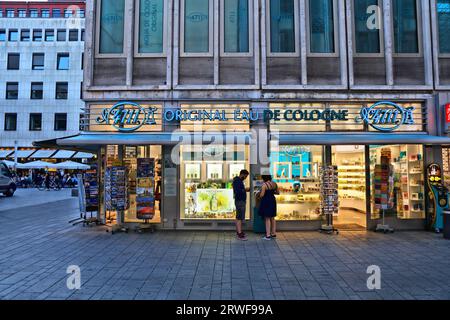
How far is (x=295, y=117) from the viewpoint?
10.4 meters

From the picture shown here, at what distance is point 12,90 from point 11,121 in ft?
12.3

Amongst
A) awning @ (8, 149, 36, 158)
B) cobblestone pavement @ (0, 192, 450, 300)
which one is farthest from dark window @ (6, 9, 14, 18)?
cobblestone pavement @ (0, 192, 450, 300)

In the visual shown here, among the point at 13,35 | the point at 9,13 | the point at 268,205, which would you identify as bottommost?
the point at 268,205

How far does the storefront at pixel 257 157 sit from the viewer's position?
33.4ft

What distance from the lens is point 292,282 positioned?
543cm

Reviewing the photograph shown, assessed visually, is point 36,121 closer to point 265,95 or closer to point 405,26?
point 265,95

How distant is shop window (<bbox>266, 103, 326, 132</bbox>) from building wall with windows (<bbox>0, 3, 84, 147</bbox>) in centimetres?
3398

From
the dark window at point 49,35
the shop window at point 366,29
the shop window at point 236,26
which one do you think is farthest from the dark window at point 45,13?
the shop window at point 366,29

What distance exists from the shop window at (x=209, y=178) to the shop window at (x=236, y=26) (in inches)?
132

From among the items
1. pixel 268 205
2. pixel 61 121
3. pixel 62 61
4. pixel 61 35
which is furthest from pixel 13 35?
pixel 268 205

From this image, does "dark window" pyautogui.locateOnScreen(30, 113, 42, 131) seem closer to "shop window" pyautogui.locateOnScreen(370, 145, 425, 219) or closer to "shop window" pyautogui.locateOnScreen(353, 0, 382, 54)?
"shop window" pyautogui.locateOnScreen(353, 0, 382, 54)

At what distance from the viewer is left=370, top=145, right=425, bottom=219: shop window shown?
999cm

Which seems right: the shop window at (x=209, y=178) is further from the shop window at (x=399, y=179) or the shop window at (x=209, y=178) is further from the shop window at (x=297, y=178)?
the shop window at (x=399, y=179)
